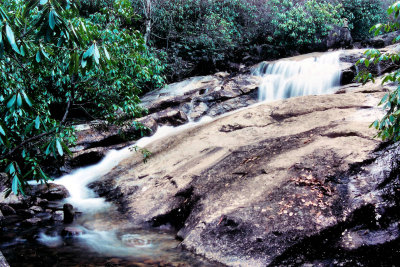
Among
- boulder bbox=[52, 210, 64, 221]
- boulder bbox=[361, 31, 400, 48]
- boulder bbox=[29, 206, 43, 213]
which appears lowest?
boulder bbox=[52, 210, 64, 221]

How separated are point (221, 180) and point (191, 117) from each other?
689 cm

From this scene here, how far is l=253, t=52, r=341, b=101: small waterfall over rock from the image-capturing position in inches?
459

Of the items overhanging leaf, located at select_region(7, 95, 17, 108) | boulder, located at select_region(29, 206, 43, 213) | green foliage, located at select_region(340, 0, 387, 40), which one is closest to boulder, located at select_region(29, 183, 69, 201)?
boulder, located at select_region(29, 206, 43, 213)

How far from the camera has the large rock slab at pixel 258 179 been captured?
3945 mm

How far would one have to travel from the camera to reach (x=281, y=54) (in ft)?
57.4

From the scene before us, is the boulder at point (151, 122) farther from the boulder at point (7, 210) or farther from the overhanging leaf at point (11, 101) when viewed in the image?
the overhanging leaf at point (11, 101)

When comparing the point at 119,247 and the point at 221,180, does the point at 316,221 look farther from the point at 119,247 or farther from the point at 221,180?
the point at 119,247

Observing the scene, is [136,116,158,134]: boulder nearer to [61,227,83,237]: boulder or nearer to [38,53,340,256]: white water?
[38,53,340,256]: white water

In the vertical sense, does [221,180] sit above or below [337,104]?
below

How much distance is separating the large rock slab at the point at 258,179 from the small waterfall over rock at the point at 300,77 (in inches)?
147

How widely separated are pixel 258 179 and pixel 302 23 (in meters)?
13.7

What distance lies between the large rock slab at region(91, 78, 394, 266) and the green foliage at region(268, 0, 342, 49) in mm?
9159

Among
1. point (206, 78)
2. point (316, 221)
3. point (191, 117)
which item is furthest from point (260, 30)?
point (316, 221)

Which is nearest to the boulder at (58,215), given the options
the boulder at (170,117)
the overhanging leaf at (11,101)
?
the overhanging leaf at (11,101)
